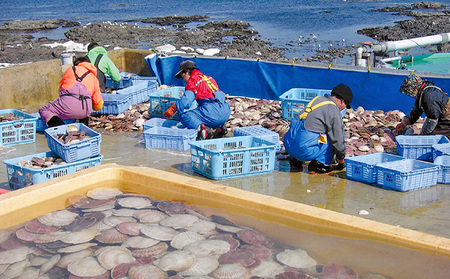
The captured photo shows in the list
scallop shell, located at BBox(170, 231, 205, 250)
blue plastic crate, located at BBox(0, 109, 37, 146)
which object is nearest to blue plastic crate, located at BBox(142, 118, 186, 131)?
blue plastic crate, located at BBox(0, 109, 37, 146)

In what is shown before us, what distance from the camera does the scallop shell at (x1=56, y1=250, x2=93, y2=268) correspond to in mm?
3847

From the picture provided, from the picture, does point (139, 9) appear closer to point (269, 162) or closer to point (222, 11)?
point (222, 11)

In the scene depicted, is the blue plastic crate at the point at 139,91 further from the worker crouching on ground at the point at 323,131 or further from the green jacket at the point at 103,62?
the worker crouching on ground at the point at 323,131

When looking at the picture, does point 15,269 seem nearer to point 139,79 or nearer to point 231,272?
point 231,272

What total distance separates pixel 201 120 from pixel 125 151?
1.18 metres

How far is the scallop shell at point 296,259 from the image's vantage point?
3.82m

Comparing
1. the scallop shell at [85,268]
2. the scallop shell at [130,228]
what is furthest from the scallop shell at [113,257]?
the scallop shell at [130,228]

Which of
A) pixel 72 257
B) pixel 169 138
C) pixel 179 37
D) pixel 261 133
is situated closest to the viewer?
pixel 72 257

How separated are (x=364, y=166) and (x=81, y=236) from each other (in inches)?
129

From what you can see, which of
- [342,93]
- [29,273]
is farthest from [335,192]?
[29,273]

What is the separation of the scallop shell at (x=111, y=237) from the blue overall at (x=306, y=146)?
273 cm

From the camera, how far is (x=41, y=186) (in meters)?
4.77

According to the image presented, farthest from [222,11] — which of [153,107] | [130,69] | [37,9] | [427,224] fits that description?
[427,224]

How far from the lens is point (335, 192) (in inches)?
229
